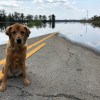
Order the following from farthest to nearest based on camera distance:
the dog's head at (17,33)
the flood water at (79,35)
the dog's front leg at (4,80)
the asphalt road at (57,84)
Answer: the flood water at (79,35) < the dog's front leg at (4,80) < the dog's head at (17,33) < the asphalt road at (57,84)

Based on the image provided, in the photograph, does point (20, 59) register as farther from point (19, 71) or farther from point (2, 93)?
point (2, 93)

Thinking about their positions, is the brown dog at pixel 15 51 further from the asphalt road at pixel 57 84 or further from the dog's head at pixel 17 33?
the asphalt road at pixel 57 84

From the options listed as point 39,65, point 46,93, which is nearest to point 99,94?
point 46,93

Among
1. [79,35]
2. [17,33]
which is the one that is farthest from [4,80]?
[79,35]

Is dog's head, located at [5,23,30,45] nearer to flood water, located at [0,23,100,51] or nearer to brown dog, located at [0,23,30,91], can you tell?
brown dog, located at [0,23,30,91]

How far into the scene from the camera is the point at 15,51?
226 inches

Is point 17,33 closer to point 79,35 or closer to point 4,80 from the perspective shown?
point 4,80

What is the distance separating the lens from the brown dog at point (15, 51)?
17.9ft

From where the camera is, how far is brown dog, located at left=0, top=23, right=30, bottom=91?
5.44 metres

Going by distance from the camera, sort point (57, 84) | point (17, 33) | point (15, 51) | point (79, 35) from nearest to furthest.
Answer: point (17, 33)
point (15, 51)
point (57, 84)
point (79, 35)

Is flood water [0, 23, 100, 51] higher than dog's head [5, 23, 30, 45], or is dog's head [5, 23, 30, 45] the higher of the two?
dog's head [5, 23, 30, 45]

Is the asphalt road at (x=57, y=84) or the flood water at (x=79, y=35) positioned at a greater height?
the asphalt road at (x=57, y=84)

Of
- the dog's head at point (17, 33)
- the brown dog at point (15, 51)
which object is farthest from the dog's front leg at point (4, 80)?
the dog's head at point (17, 33)

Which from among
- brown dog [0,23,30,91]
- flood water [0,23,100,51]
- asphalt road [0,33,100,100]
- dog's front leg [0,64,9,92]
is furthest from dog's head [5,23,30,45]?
flood water [0,23,100,51]
